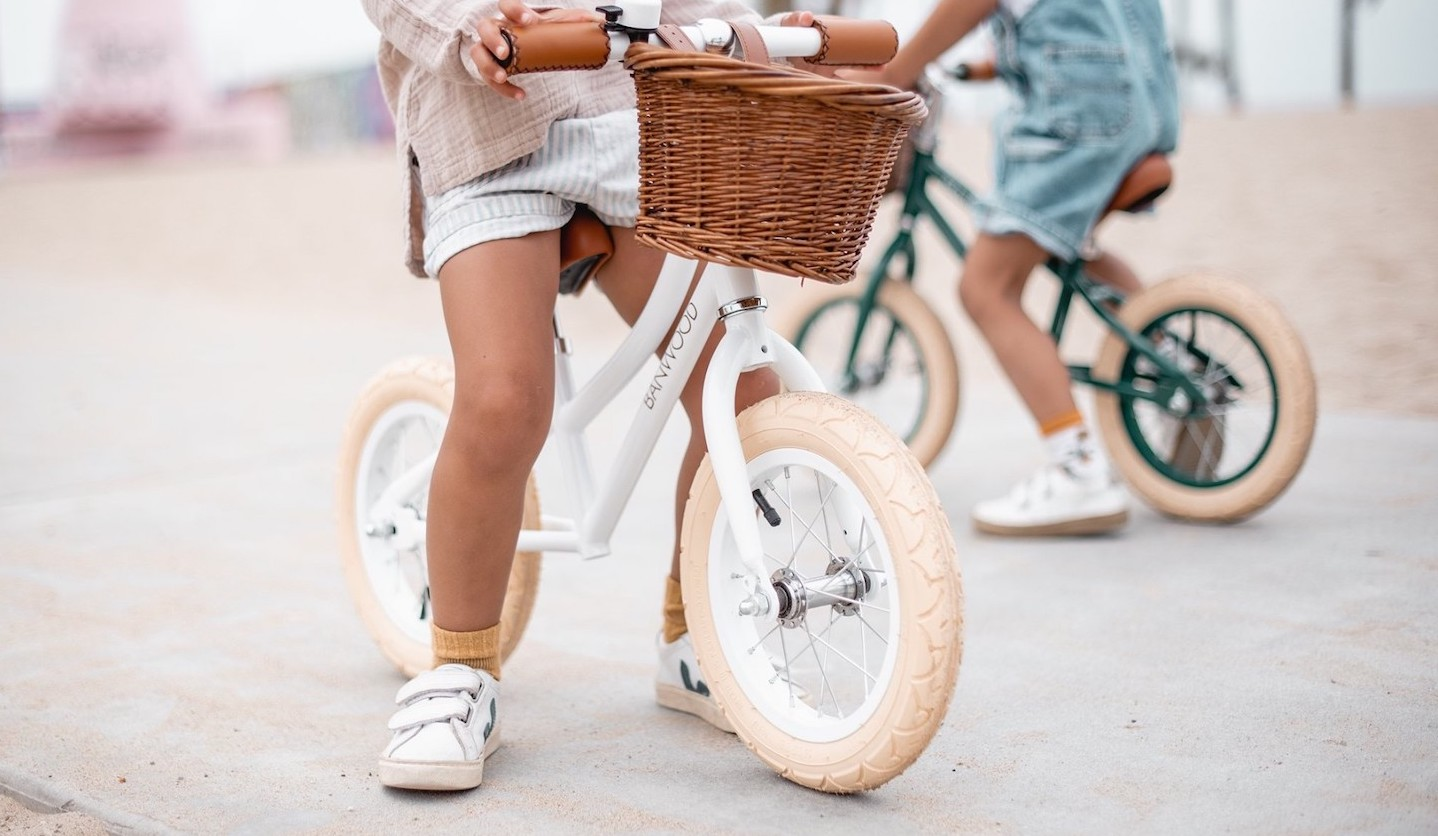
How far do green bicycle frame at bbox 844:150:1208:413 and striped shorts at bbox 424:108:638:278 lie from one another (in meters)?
1.88

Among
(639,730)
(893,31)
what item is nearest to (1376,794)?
(639,730)

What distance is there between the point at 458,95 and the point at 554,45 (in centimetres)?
37

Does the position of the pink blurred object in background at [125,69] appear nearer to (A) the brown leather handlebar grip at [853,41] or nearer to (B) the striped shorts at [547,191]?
(B) the striped shorts at [547,191]

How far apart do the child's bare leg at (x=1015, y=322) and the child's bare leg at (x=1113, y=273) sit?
0.26 metres

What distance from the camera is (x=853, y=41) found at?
2.05m

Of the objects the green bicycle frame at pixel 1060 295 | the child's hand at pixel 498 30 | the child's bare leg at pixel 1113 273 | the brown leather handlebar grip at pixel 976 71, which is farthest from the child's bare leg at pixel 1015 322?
the child's hand at pixel 498 30

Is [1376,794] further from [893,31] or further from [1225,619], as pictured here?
[893,31]

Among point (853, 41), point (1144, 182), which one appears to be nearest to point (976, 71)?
point (1144, 182)

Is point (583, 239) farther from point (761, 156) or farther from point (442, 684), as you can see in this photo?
point (442, 684)

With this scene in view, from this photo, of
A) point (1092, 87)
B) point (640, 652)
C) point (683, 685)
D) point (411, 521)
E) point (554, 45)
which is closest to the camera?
point (554, 45)

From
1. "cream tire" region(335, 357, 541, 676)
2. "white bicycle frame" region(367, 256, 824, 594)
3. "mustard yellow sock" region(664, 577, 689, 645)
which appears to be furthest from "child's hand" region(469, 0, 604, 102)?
"mustard yellow sock" region(664, 577, 689, 645)

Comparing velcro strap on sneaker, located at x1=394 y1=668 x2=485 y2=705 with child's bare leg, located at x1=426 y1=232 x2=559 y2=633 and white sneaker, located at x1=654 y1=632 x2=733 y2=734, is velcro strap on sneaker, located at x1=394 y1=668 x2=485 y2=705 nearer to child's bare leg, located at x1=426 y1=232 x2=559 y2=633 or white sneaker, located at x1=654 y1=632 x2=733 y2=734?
child's bare leg, located at x1=426 y1=232 x2=559 y2=633

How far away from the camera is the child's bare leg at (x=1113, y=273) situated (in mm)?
3826

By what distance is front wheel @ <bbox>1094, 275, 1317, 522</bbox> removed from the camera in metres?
3.46
